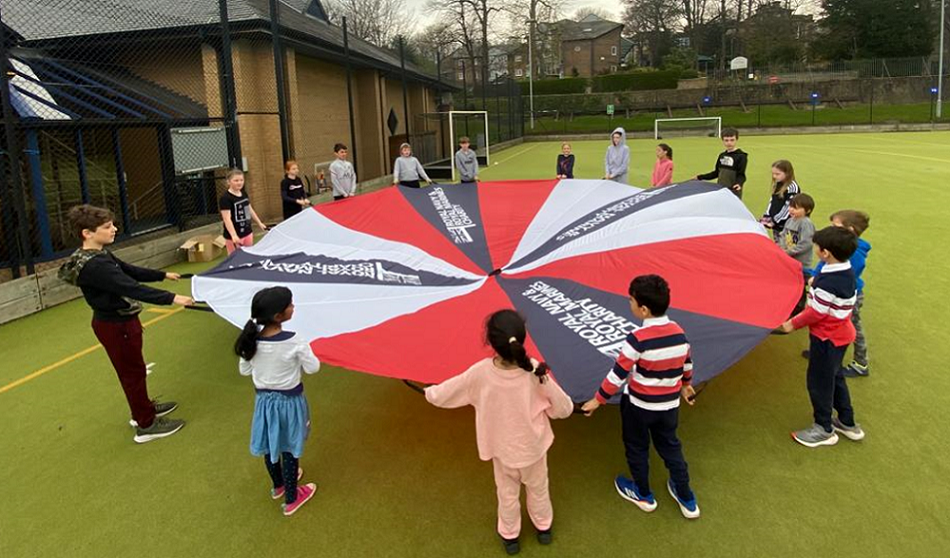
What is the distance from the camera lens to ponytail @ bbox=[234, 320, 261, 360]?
2959 millimetres

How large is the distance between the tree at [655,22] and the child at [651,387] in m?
60.1

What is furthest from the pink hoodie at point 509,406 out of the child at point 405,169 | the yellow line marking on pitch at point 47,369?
the child at point 405,169

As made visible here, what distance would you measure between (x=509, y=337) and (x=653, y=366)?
0.78 metres

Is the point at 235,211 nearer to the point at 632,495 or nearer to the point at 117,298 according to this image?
the point at 117,298

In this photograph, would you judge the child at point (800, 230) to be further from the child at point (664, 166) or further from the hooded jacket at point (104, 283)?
the hooded jacket at point (104, 283)

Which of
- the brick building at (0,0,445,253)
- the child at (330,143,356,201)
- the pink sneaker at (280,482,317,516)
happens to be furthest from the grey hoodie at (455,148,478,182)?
the pink sneaker at (280,482,317,516)

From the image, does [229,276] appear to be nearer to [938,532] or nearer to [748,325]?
[748,325]

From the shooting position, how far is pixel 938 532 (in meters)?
2.95

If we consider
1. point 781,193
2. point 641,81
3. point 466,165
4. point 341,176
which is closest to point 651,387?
point 781,193

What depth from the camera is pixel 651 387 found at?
293 cm

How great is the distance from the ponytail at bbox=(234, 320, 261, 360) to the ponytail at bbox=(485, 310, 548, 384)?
119cm

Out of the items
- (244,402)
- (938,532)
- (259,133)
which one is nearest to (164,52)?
(259,133)

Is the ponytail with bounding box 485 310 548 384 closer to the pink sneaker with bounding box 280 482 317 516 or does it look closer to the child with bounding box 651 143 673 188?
the pink sneaker with bounding box 280 482 317 516

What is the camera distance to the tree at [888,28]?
42281 mm
